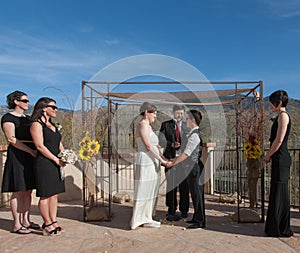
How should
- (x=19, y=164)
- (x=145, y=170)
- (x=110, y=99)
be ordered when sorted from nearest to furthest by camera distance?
(x=19, y=164) < (x=145, y=170) < (x=110, y=99)

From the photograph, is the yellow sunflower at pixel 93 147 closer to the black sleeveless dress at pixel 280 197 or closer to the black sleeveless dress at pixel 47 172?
the black sleeveless dress at pixel 47 172

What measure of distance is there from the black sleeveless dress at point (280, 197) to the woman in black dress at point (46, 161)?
2202 mm

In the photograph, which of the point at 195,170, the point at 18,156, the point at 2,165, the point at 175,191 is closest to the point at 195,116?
the point at 195,170

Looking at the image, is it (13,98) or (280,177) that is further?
(13,98)

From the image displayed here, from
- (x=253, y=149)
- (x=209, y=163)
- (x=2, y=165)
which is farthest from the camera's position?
(x=209, y=163)

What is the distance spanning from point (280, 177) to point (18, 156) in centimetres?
274

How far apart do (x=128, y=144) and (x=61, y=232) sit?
4404 millimetres

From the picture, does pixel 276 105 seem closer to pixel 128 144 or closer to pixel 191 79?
pixel 191 79

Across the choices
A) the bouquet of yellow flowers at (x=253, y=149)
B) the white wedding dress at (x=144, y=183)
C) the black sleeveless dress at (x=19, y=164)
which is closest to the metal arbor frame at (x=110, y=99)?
the bouquet of yellow flowers at (x=253, y=149)

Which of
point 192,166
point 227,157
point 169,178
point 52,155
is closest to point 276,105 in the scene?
point 192,166

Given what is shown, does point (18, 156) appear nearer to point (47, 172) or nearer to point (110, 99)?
point (47, 172)

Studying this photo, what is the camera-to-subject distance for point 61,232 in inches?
131

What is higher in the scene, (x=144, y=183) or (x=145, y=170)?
(x=145, y=170)

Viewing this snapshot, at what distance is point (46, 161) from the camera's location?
310 cm
